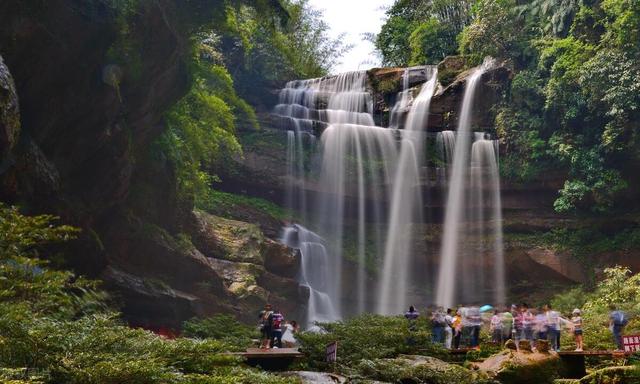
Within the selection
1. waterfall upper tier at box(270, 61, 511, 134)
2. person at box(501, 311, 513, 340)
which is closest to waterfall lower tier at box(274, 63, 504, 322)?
waterfall upper tier at box(270, 61, 511, 134)

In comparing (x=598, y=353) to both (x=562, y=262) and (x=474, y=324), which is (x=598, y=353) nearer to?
(x=474, y=324)

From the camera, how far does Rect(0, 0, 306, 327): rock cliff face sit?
45.5ft

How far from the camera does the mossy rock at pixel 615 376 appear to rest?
34.8 feet

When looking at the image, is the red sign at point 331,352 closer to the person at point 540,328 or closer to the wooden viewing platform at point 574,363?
the wooden viewing platform at point 574,363

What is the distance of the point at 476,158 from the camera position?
31266mm

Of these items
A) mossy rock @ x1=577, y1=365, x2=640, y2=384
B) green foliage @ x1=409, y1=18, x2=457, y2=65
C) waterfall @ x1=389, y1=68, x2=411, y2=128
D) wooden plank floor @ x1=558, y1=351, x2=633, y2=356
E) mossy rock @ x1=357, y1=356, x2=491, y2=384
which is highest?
green foliage @ x1=409, y1=18, x2=457, y2=65

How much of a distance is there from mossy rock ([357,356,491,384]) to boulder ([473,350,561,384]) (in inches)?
25.5

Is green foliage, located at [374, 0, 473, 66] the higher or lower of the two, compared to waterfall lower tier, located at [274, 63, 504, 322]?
higher

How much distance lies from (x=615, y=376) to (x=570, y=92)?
64.9 feet

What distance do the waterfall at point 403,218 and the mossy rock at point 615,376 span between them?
19.8 m

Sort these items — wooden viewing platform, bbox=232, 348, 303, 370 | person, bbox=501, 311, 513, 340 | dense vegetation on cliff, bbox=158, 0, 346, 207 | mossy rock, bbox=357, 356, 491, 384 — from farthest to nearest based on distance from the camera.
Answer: dense vegetation on cliff, bbox=158, 0, 346, 207 < person, bbox=501, 311, 513, 340 < wooden viewing platform, bbox=232, 348, 303, 370 < mossy rock, bbox=357, 356, 491, 384

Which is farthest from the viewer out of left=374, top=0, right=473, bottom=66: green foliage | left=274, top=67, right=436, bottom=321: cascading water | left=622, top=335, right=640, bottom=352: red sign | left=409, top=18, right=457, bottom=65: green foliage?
left=374, top=0, right=473, bottom=66: green foliage

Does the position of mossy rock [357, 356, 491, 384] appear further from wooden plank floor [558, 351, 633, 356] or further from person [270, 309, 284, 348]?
person [270, 309, 284, 348]

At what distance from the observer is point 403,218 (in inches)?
1259
